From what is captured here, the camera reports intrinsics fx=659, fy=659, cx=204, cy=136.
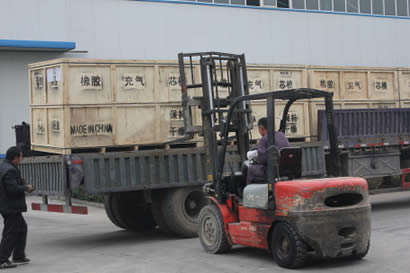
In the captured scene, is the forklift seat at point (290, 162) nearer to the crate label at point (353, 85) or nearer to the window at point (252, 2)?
the crate label at point (353, 85)

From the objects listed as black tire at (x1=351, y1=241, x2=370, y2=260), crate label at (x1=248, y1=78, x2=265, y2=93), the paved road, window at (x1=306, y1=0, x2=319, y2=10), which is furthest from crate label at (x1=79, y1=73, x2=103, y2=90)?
window at (x1=306, y1=0, x2=319, y2=10)

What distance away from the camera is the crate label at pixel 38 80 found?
492 inches

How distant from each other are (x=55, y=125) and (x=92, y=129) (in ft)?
2.38

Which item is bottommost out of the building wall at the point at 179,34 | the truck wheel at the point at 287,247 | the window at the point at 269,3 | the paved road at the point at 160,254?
the paved road at the point at 160,254

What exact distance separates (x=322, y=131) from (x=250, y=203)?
18.8 ft

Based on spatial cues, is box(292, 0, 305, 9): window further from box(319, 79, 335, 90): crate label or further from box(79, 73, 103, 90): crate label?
box(79, 73, 103, 90): crate label

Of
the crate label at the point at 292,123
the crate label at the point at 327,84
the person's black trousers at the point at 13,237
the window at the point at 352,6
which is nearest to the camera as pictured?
the person's black trousers at the point at 13,237

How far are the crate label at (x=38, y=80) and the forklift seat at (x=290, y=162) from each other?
568cm

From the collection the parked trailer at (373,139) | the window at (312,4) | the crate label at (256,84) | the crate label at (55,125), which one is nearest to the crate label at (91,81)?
the crate label at (55,125)

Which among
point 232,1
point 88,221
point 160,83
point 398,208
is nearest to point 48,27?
point 232,1

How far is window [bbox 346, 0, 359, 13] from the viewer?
31.2m

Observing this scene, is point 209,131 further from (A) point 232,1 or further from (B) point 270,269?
(A) point 232,1

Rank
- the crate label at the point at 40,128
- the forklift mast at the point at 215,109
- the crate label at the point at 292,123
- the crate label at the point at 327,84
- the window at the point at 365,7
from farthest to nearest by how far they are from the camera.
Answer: the window at the point at 365,7 → the crate label at the point at 327,84 → the crate label at the point at 292,123 → the crate label at the point at 40,128 → the forklift mast at the point at 215,109

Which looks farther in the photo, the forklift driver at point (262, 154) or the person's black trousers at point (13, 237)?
the person's black trousers at point (13, 237)
